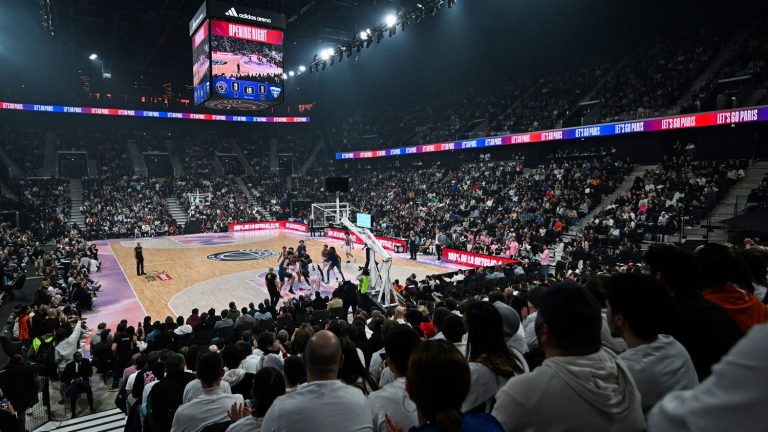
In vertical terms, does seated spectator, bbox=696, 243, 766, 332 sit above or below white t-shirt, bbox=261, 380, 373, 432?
above

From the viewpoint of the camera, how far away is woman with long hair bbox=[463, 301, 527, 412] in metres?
2.58

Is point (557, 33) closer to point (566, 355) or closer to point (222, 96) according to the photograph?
point (222, 96)

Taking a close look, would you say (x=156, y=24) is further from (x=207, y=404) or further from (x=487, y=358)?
(x=487, y=358)

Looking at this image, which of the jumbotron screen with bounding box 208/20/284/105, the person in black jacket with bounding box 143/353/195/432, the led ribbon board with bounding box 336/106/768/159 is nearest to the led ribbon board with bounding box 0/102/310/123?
the led ribbon board with bounding box 336/106/768/159

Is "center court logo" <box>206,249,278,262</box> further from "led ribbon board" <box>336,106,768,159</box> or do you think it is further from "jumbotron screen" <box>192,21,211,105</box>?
"led ribbon board" <box>336,106,768,159</box>

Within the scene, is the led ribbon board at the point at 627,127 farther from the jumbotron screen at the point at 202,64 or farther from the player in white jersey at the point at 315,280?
the jumbotron screen at the point at 202,64

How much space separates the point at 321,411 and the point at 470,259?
19.8 meters

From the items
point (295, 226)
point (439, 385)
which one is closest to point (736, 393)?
point (439, 385)

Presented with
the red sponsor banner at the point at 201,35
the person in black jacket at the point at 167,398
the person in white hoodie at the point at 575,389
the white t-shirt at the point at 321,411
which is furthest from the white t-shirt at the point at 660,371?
the red sponsor banner at the point at 201,35

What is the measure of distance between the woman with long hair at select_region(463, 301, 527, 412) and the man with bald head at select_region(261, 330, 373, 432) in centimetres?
65

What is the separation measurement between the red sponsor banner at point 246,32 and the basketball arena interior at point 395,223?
120mm

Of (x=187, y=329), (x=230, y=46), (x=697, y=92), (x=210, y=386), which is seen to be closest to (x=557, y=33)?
(x=697, y=92)

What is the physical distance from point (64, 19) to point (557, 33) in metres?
35.7

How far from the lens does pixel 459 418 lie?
5.85 feet
